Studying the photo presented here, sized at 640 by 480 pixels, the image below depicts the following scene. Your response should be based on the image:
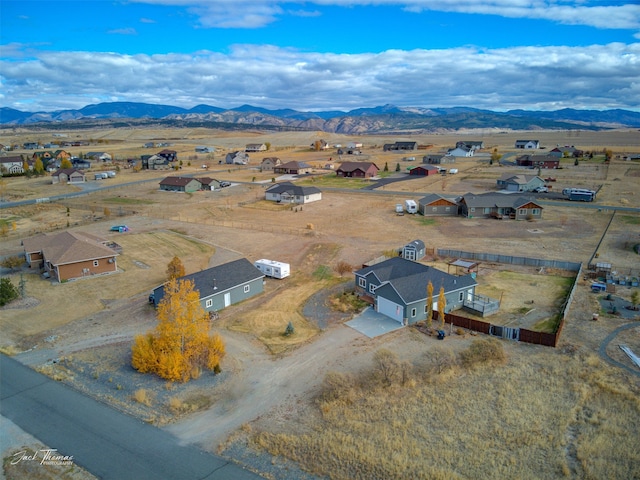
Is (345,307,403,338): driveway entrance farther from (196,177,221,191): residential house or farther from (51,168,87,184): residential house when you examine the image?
(51,168,87,184): residential house

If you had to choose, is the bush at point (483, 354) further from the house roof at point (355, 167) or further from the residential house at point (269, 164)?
the residential house at point (269, 164)

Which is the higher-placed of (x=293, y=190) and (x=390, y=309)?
(x=293, y=190)

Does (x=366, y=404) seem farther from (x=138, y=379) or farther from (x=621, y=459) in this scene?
(x=138, y=379)

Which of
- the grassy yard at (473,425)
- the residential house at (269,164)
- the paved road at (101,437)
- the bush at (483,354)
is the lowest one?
the grassy yard at (473,425)

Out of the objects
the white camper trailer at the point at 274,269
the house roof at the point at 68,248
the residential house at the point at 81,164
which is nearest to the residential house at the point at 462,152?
the residential house at the point at 81,164

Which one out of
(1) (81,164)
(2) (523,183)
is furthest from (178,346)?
(1) (81,164)

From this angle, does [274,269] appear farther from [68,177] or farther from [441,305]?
[68,177]

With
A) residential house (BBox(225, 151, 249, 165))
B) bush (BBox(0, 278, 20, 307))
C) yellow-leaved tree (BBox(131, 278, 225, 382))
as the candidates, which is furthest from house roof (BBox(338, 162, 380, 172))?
yellow-leaved tree (BBox(131, 278, 225, 382))
